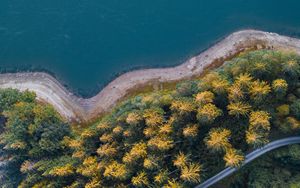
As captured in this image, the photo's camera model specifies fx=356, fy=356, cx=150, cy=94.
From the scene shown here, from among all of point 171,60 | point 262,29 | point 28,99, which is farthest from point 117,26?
point 262,29

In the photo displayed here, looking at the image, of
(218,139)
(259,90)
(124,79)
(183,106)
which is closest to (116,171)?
(183,106)

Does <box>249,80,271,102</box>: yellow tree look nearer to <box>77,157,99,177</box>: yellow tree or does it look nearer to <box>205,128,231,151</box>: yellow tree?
<box>205,128,231,151</box>: yellow tree

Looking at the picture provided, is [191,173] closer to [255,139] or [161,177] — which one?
[161,177]

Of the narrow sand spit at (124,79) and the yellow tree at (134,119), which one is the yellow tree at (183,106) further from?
the narrow sand spit at (124,79)

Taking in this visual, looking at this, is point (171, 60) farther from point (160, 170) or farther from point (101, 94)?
point (160, 170)

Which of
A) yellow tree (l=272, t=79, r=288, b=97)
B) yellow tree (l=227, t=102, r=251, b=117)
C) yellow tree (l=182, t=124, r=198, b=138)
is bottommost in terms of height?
yellow tree (l=182, t=124, r=198, b=138)

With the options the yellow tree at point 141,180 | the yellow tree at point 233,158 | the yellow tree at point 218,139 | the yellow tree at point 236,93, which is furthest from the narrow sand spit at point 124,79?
the yellow tree at point 233,158

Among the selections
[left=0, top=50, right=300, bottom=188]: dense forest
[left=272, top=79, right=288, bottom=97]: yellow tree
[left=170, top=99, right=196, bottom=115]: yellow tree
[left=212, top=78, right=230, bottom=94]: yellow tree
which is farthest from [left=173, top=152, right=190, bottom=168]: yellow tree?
[left=272, top=79, right=288, bottom=97]: yellow tree
